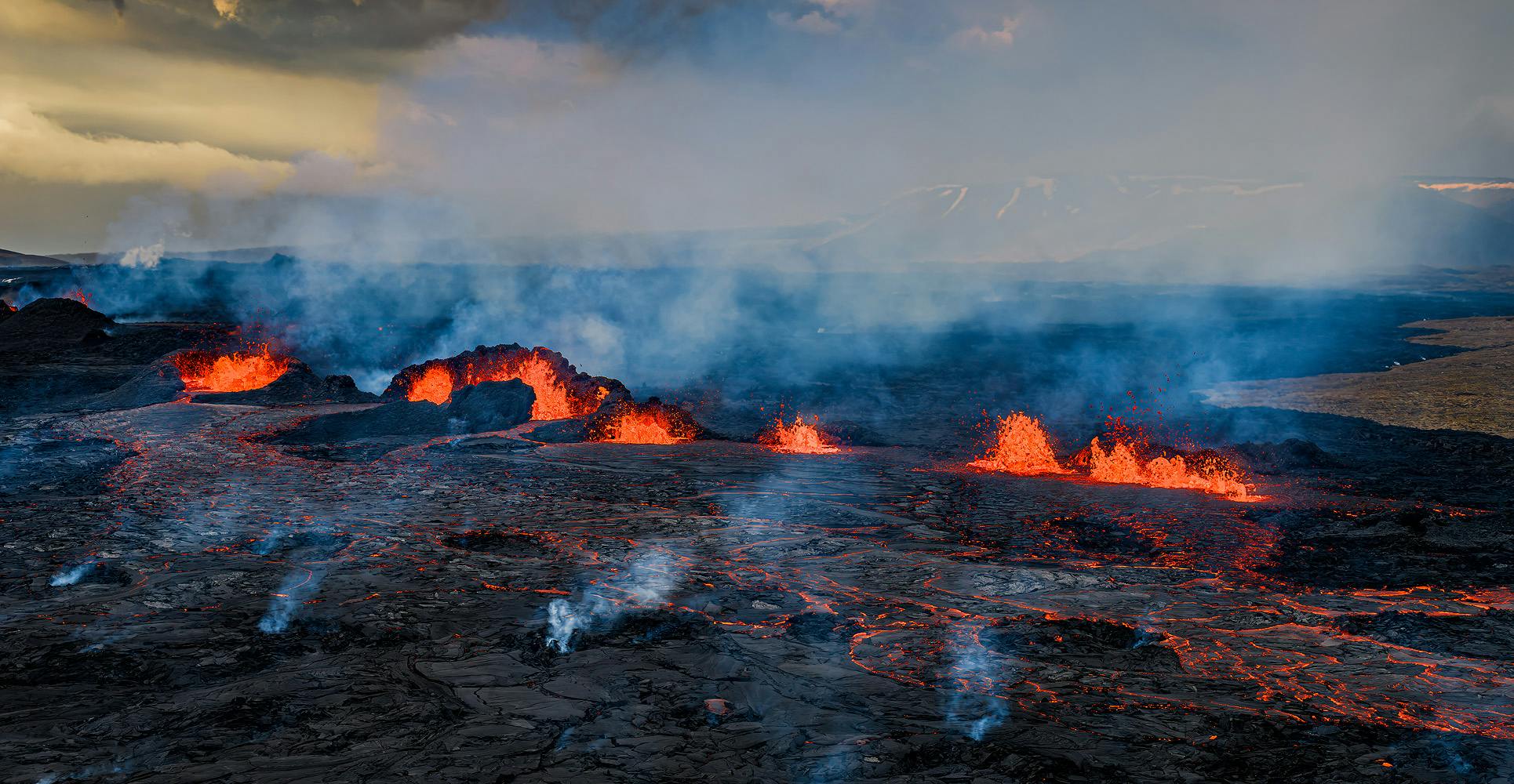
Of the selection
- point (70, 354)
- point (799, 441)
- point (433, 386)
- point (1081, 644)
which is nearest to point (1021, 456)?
point (799, 441)

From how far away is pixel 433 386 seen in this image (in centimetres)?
3098

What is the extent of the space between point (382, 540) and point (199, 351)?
23932mm

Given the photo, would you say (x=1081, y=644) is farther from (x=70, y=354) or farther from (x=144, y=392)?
(x=70, y=354)

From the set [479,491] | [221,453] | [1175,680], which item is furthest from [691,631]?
[221,453]

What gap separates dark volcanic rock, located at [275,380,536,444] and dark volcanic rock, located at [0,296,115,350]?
777 inches

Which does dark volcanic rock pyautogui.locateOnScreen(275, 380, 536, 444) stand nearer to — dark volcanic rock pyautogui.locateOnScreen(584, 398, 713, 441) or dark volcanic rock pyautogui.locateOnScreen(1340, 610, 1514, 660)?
dark volcanic rock pyautogui.locateOnScreen(584, 398, 713, 441)

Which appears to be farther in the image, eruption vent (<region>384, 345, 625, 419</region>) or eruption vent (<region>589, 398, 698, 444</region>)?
eruption vent (<region>384, 345, 625, 419</region>)

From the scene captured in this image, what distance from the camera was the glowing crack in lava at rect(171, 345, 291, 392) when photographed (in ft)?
101

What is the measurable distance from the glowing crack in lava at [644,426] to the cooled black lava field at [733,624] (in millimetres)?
4723

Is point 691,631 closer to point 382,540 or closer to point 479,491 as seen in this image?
point 382,540

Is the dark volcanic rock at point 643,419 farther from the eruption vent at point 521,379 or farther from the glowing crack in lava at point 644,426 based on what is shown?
the eruption vent at point 521,379

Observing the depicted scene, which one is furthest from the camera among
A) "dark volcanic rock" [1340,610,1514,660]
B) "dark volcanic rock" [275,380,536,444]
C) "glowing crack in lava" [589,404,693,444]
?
"glowing crack in lava" [589,404,693,444]

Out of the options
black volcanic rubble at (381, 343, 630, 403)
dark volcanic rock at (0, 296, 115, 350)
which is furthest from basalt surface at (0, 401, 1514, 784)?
dark volcanic rock at (0, 296, 115, 350)

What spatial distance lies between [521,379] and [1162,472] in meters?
18.1
